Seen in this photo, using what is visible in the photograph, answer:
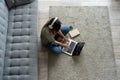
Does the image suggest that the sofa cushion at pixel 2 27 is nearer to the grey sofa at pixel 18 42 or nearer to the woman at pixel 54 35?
the grey sofa at pixel 18 42

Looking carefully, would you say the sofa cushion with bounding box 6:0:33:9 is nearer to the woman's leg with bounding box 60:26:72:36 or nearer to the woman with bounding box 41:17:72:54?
the woman with bounding box 41:17:72:54

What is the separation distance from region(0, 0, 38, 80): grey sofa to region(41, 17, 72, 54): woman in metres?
0.12

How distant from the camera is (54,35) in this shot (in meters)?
2.28

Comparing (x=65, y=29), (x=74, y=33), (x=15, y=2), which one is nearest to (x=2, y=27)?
(x=15, y=2)

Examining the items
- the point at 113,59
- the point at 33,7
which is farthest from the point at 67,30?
the point at 113,59

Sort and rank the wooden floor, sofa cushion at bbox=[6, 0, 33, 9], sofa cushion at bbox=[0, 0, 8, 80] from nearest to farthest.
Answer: sofa cushion at bbox=[0, 0, 8, 80]
sofa cushion at bbox=[6, 0, 33, 9]
the wooden floor

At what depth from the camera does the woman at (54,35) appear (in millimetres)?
2152

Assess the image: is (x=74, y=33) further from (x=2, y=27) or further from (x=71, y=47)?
(x=2, y=27)

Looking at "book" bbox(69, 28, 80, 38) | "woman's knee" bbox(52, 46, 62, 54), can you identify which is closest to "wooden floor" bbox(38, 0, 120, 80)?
"woman's knee" bbox(52, 46, 62, 54)

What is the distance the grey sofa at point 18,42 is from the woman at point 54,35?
0.40 ft

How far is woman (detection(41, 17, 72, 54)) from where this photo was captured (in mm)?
2152

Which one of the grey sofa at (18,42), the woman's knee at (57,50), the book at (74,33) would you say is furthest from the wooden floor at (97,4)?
the book at (74,33)

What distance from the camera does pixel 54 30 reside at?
2213mm

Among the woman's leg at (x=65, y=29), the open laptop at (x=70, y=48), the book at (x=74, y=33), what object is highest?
the woman's leg at (x=65, y=29)
